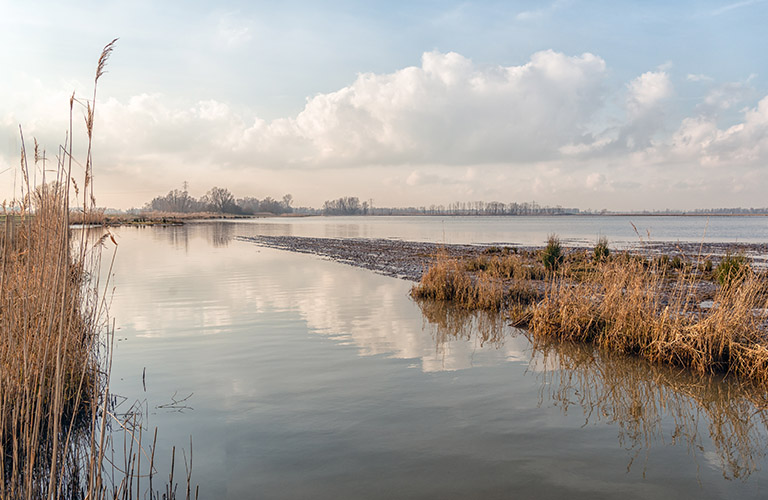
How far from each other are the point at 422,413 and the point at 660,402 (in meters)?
Answer: 3.44

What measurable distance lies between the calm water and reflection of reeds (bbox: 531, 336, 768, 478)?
3cm

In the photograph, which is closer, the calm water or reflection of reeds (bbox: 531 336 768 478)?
the calm water

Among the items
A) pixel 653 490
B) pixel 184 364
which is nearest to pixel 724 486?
pixel 653 490

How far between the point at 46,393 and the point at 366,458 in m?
3.55

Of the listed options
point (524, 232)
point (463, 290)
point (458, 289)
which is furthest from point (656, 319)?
point (524, 232)

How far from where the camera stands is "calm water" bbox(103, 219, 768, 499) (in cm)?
492

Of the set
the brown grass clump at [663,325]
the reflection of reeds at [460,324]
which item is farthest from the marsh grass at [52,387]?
the brown grass clump at [663,325]

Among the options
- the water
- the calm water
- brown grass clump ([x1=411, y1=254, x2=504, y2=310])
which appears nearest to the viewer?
the calm water

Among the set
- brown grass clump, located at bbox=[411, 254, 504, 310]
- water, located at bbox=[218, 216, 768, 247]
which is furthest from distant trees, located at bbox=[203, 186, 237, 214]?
brown grass clump, located at bbox=[411, 254, 504, 310]

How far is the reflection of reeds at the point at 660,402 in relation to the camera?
575 centimetres

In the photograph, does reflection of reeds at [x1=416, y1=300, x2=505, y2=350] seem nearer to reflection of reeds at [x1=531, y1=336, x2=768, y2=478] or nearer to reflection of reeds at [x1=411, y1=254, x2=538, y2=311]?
reflection of reeds at [x1=411, y1=254, x2=538, y2=311]

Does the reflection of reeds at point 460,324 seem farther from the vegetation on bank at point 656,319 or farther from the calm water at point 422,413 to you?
Answer: the vegetation on bank at point 656,319

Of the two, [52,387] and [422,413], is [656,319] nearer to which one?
[422,413]

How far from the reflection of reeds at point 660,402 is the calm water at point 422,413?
3cm
